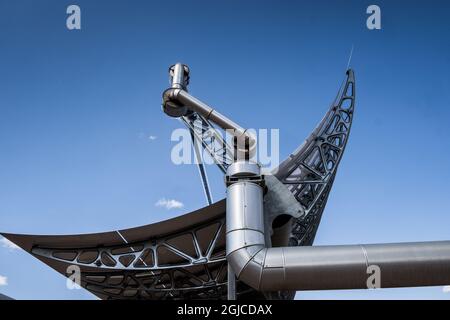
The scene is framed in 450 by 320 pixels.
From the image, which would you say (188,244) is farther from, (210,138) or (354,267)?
(354,267)

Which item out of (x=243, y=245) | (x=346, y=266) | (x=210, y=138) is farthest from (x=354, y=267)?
(x=210, y=138)

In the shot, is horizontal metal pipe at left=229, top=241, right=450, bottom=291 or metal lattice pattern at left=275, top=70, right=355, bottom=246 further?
metal lattice pattern at left=275, top=70, right=355, bottom=246

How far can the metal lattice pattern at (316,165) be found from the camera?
21.7 metres

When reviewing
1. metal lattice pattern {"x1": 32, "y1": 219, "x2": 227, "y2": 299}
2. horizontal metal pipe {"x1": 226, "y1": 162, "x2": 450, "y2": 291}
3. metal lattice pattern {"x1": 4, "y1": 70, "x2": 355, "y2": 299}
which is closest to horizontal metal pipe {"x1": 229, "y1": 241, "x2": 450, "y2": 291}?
horizontal metal pipe {"x1": 226, "y1": 162, "x2": 450, "y2": 291}

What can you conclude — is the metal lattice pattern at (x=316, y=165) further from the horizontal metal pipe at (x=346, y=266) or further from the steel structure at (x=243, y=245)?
the horizontal metal pipe at (x=346, y=266)

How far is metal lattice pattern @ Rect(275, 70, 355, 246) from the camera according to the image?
21.7 meters

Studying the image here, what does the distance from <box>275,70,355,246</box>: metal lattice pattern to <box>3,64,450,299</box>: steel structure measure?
6 cm

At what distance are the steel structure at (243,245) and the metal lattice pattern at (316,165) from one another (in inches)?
2.3

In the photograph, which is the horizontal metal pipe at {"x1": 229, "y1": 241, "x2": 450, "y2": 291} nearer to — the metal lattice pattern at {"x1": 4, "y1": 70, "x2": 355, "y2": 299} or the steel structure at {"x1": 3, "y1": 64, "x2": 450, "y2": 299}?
the steel structure at {"x1": 3, "y1": 64, "x2": 450, "y2": 299}

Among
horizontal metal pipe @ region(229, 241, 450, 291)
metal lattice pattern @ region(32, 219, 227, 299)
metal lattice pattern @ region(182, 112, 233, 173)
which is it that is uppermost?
metal lattice pattern @ region(182, 112, 233, 173)

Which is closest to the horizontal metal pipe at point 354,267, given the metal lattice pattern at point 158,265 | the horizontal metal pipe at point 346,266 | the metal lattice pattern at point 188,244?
the horizontal metal pipe at point 346,266

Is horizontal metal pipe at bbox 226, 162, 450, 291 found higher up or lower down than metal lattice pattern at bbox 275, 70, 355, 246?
lower down
